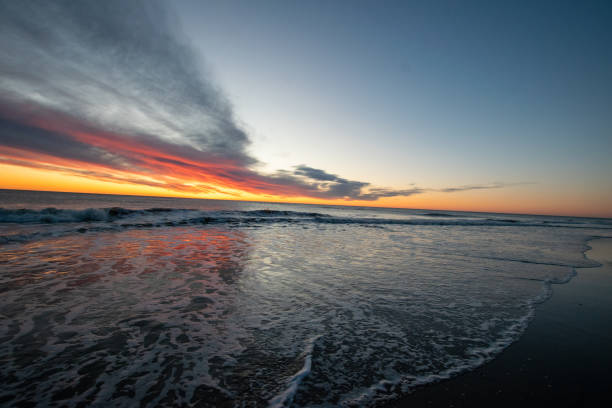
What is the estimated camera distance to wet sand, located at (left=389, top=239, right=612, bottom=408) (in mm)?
2625

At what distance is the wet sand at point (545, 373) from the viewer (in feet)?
8.61

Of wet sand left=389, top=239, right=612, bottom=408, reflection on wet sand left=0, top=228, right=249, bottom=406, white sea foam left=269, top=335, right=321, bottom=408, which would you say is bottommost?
wet sand left=389, top=239, right=612, bottom=408

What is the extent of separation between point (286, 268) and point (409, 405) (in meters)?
5.58

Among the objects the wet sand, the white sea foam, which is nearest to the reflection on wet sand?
the white sea foam

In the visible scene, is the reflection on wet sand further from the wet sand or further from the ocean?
the wet sand

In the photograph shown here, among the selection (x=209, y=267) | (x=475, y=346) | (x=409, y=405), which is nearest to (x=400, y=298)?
(x=475, y=346)

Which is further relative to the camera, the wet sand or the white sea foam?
the wet sand

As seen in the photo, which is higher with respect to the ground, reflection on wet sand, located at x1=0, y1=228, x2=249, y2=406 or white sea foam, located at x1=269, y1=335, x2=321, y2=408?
reflection on wet sand, located at x1=0, y1=228, x2=249, y2=406

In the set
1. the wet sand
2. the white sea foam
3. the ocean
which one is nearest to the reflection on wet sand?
the ocean

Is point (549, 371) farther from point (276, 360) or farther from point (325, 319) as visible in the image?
point (276, 360)

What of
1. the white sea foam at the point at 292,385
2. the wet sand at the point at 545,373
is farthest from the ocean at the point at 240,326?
the wet sand at the point at 545,373

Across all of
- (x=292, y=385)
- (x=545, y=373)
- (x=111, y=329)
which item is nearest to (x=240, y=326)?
(x=292, y=385)

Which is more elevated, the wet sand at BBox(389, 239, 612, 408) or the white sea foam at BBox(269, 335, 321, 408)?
Answer: the white sea foam at BBox(269, 335, 321, 408)

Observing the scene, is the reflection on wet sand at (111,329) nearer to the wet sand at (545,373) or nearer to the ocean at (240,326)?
the ocean at (240,326)
